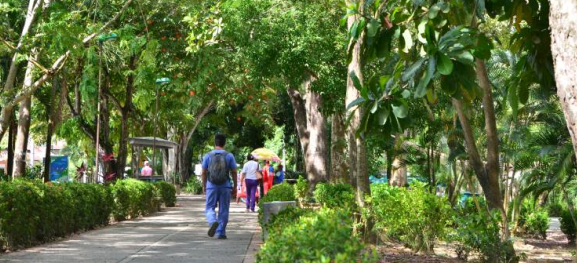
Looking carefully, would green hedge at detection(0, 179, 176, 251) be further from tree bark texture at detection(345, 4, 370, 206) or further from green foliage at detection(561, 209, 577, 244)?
green foliage at detection(561, 209, 577, 244)

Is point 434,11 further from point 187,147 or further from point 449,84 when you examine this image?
point 187,147

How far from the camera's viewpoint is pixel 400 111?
6684 mm

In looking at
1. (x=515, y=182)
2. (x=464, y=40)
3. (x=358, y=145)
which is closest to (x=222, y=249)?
(x=358, y=145)

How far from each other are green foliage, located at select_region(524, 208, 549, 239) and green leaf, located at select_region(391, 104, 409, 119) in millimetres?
19273

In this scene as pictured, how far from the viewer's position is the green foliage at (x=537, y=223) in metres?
24.9

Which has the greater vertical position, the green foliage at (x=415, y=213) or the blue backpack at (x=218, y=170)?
the blue backpack at (x=218, y=170)

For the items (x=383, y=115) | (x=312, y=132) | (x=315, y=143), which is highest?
(x=312, y=132)

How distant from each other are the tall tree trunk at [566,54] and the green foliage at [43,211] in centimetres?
766

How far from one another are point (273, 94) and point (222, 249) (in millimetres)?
24282

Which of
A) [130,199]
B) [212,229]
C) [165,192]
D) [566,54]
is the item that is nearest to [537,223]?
[165,192]

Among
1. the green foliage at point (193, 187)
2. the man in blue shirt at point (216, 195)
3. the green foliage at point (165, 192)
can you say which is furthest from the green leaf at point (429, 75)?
the green foliage at point (193, 187)

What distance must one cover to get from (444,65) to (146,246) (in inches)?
295

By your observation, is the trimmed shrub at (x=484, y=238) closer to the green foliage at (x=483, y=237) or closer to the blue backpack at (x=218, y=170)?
the green foliage at (x=483, y=237)

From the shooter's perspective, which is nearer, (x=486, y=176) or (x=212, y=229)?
(x=486, y=176)
